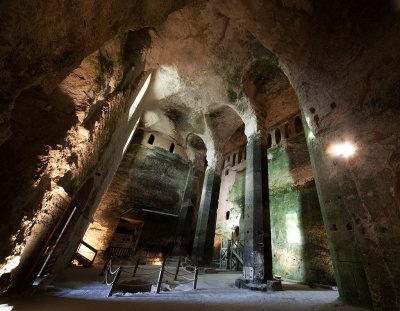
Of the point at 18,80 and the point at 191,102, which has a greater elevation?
the point at 191,102

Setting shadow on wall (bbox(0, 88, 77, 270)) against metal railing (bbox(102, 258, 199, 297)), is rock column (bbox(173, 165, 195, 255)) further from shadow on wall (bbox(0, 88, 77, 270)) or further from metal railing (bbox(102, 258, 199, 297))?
shadow on wall (bbox(0, 88, 77, 270))

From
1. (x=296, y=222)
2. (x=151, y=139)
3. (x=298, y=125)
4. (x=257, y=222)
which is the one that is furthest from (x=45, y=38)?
(x=151, y=139)

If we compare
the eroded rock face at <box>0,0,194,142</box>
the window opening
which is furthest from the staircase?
the eroded rock face at <box>0,0,194,142</box>

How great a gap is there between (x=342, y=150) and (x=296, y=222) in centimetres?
713

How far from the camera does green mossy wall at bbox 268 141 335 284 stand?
8.47 metres

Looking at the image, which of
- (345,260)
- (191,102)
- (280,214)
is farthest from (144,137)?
(345,260)

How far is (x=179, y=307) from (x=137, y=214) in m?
9.97

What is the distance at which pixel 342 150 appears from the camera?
3938 millimetres

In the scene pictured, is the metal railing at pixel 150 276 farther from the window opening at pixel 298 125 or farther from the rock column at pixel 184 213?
the window opening at pixel 298 125

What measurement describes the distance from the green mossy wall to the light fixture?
6.13m

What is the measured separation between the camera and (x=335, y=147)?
4.12 m

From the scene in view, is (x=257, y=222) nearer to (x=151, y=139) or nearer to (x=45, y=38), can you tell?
(x=45, y=38)

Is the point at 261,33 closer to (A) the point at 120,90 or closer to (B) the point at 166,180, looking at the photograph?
(A) the point at 120,90

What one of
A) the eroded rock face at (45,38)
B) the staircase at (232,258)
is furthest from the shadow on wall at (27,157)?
the staircase at (232,258)
